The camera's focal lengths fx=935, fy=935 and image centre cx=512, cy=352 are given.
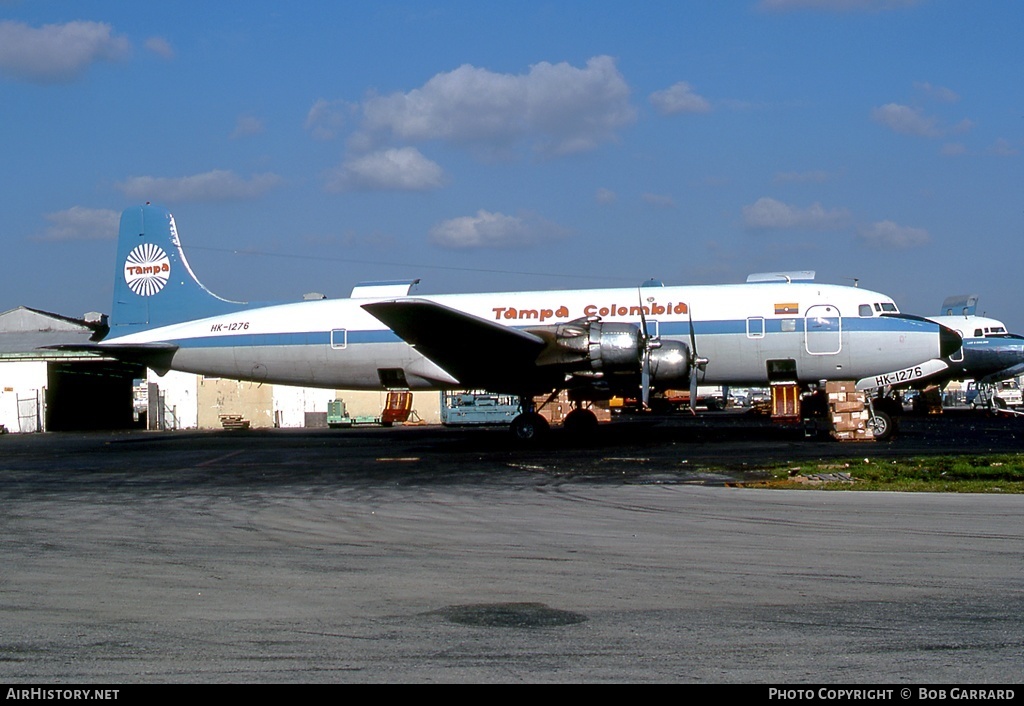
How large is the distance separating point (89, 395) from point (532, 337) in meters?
39.1

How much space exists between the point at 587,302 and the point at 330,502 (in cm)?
1249

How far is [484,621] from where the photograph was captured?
5871 millimetres

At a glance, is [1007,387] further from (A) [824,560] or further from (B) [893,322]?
(A) [824,560]

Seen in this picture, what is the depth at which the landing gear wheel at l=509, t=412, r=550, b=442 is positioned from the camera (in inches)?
885

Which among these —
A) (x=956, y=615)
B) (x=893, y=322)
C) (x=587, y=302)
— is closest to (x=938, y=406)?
(x=893, y=322)

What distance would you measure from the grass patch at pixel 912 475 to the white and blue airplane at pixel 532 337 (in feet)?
18.9

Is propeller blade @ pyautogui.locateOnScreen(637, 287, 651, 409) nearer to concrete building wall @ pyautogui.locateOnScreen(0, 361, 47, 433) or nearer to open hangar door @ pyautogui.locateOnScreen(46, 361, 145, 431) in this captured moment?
concrete building wall @ pyautogui.locateOnScreen(0, 361, 47, 433)

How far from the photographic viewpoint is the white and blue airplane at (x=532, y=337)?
2078cm

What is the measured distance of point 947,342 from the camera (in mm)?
21938

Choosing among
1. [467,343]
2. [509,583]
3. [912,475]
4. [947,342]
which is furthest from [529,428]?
[509,583]

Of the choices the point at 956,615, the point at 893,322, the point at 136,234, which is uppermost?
the point at 136,234

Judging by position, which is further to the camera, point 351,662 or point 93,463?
point 93,463

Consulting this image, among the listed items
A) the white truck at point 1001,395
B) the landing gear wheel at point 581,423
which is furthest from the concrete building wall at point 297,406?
the white truck at point 1001,395

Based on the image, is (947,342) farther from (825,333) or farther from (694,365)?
(694,365)
